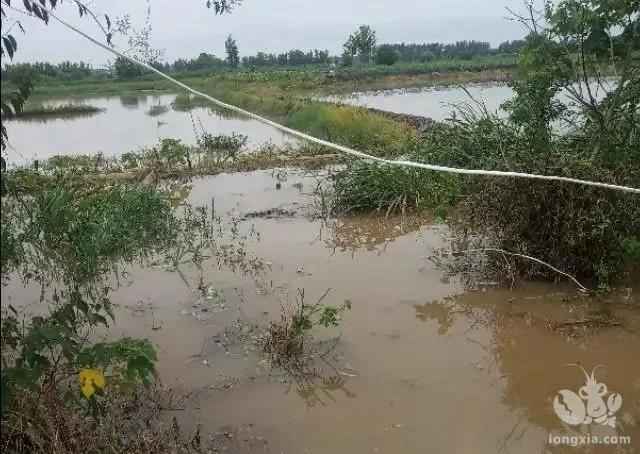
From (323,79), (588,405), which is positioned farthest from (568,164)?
(323,79)

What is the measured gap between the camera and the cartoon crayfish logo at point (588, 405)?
272 cm

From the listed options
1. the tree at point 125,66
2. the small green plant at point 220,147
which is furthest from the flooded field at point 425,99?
the tree at point 125,66

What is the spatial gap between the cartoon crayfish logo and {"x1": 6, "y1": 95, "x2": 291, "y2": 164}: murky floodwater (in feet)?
36.9

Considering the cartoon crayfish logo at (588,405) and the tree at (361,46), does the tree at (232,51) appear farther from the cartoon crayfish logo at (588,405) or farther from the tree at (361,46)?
the cartoon crayfish logo at (588,405)

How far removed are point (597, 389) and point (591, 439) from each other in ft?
1.44

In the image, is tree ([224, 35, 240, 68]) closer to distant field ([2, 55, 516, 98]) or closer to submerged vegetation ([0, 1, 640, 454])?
distant field ([2, 55, 516, 98])

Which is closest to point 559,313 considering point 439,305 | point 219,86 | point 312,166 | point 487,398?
point 439,305

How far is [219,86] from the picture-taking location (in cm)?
3017

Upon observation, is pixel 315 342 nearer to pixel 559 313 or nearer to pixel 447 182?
pixel 559 313

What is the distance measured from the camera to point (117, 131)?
18000 millimetres

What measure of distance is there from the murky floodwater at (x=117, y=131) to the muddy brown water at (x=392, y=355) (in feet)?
30.2

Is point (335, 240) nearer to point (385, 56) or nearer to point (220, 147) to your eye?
point (220, 147)

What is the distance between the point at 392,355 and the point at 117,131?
54.6 feet

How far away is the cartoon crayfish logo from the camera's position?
272 centimetres
